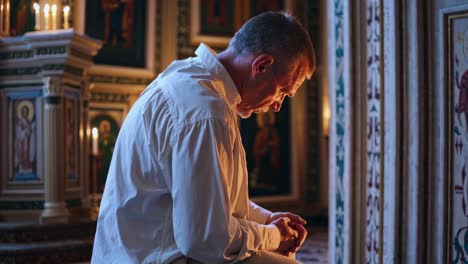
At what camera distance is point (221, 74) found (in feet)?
6.72

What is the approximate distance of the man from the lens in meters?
1.77

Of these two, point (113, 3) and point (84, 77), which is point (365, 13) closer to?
point (84, 77)

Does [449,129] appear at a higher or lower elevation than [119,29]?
lower

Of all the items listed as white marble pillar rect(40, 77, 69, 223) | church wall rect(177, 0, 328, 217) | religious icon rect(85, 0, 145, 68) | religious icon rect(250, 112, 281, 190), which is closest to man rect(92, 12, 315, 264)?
white marble pillar rect(40, 77, 69, 223)

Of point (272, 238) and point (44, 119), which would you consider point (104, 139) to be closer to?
point (44, 119)

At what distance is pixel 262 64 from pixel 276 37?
0.08 metres

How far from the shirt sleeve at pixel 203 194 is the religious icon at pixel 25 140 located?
6260 millimetres

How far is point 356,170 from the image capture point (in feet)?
12.3

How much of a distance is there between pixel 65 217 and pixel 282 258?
5.87m

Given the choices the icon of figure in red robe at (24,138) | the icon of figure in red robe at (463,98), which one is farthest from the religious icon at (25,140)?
the icon of figure in red robe at (463,98)

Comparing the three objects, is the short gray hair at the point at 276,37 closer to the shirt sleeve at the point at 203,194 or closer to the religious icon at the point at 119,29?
the shirt sleeve at the point at 203,194

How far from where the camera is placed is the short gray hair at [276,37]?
2.02 meters

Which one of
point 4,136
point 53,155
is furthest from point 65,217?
point 4,136

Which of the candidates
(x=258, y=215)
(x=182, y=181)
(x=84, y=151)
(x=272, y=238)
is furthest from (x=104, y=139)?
(x=182, y=181)
